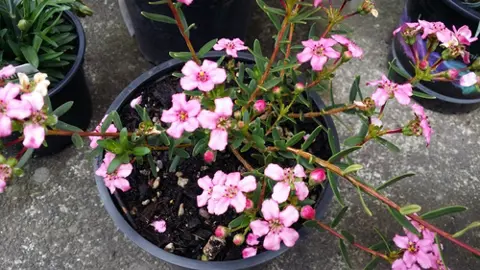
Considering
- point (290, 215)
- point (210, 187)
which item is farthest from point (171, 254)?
point (290, 215)

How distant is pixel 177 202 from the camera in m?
1.25

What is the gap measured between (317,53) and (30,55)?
0.75 meters

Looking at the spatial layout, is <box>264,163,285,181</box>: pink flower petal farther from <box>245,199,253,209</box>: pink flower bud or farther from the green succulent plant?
the green succulent plant

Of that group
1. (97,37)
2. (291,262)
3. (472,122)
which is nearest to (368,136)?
(291,262)

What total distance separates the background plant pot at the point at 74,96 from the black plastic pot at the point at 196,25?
0.68 ft

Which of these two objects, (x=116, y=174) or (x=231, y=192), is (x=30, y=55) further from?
(x=231, y=192)

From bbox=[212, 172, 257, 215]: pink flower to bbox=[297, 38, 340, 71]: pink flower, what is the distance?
0.89ft

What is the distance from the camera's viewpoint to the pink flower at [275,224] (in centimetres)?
90

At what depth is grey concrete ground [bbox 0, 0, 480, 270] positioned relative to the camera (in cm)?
145

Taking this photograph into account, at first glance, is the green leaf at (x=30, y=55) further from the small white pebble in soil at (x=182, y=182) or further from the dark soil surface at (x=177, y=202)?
the small white pebble in soil at (x=182, y=182)

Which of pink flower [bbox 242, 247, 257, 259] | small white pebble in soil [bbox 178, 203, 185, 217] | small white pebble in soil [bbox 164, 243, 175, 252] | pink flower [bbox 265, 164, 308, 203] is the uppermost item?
pink flower [bbox 265, 164, 308, 203]

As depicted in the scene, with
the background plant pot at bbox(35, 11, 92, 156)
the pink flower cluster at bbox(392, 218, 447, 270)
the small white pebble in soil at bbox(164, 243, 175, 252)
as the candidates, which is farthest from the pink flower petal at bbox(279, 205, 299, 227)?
the background plant pot at bbox(35, 11, 92, 156)

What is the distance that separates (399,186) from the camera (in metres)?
1.56

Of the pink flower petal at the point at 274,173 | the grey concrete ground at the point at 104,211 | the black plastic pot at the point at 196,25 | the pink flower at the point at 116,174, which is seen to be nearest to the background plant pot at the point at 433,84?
the grey concrete ground at the point at 104,211
